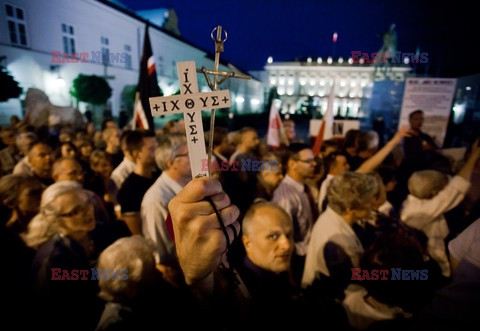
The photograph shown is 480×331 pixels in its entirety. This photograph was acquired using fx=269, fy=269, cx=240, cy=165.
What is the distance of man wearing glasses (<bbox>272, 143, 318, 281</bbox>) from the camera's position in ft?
9.66

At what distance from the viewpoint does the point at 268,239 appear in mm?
1831

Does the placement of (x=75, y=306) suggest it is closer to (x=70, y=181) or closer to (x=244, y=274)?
(x=244, y=274)

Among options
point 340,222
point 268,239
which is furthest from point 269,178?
point 268,239

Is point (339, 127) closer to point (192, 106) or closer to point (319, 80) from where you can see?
point (192, 106)

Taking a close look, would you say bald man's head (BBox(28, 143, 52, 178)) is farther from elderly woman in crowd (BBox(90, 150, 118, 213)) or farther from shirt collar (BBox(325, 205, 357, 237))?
shirt collar (BBox(325, 205, 357, 237))

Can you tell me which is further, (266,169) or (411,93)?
(411,93)

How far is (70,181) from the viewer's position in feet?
9.75

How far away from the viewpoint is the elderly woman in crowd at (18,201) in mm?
2477

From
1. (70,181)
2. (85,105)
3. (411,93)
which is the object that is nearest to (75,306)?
(70,181)

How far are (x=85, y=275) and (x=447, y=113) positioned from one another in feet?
20.7

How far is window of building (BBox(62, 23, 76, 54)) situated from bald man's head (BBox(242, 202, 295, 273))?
55.3 ft

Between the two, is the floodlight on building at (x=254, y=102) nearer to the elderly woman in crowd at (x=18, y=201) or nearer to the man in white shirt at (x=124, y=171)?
the man in white shirt at (x=124, y=171)

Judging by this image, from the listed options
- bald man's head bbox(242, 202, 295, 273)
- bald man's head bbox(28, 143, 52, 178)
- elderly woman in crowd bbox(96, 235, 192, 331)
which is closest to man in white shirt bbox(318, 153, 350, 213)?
bald man's head bbox(242, 202, 295, 273)

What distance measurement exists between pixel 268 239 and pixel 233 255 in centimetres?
26
